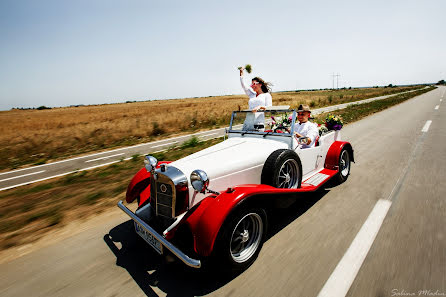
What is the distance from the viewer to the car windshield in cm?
427

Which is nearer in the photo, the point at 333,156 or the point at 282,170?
the point at 282,170

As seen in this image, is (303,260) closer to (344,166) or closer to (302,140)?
(302,140)

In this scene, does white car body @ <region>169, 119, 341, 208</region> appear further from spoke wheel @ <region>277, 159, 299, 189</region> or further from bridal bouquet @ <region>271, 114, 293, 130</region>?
bridal bouquet @ <region>271, 114, 293, 130</region>

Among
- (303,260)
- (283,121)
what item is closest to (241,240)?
(303,260)

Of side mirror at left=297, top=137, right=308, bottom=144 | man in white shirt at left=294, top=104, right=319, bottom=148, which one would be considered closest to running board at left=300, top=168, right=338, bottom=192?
man in white shirt at left=294, top=104, right=319, bottom=148

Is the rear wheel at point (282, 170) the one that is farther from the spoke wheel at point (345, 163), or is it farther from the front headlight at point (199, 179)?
the spoke wheel at point (345, 163)

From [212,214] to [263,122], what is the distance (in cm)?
241

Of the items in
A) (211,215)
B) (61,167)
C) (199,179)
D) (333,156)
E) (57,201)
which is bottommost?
(57,201)

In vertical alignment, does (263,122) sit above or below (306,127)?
above

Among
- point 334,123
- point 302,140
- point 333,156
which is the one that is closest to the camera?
point 302,140

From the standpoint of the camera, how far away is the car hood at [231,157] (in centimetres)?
299

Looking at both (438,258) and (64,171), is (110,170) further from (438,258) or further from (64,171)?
(438,258)

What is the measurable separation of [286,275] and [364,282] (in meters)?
0.74

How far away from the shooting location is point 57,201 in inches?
191
